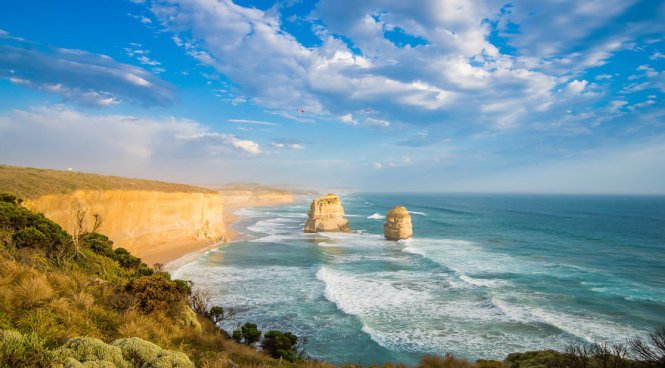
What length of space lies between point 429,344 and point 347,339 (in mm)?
4266

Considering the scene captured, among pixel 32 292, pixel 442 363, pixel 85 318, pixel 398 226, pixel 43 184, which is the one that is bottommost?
pixel 398 226

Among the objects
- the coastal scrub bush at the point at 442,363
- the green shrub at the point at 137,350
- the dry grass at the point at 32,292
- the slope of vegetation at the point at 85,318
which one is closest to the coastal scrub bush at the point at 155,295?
the slope of vegetation at the point at 85,318

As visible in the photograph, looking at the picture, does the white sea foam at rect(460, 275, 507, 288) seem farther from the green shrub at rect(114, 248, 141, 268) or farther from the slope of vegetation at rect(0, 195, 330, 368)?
the green shrub at rect(114, 248, 141, 268)

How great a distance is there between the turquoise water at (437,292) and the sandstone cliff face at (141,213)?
25.1ft

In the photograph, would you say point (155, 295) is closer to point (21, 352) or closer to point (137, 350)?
point (137, 350)

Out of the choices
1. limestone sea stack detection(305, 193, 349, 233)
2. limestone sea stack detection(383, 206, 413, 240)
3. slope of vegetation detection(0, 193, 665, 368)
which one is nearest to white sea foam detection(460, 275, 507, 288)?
slope of vegetation detection(0, 193, 665, 368)

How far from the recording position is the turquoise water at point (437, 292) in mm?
19188

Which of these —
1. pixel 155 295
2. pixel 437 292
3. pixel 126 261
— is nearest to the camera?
pixel 155 295

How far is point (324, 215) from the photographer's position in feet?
206

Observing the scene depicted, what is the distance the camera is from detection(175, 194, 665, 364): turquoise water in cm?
1919

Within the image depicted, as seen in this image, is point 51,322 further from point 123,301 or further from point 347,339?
point 347,339

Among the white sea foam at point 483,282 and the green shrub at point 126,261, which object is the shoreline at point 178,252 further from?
the white sea foam at point 483,282

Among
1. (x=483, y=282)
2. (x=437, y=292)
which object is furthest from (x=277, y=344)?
(x=483, y=282)

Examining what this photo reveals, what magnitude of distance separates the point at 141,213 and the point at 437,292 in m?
34.0
